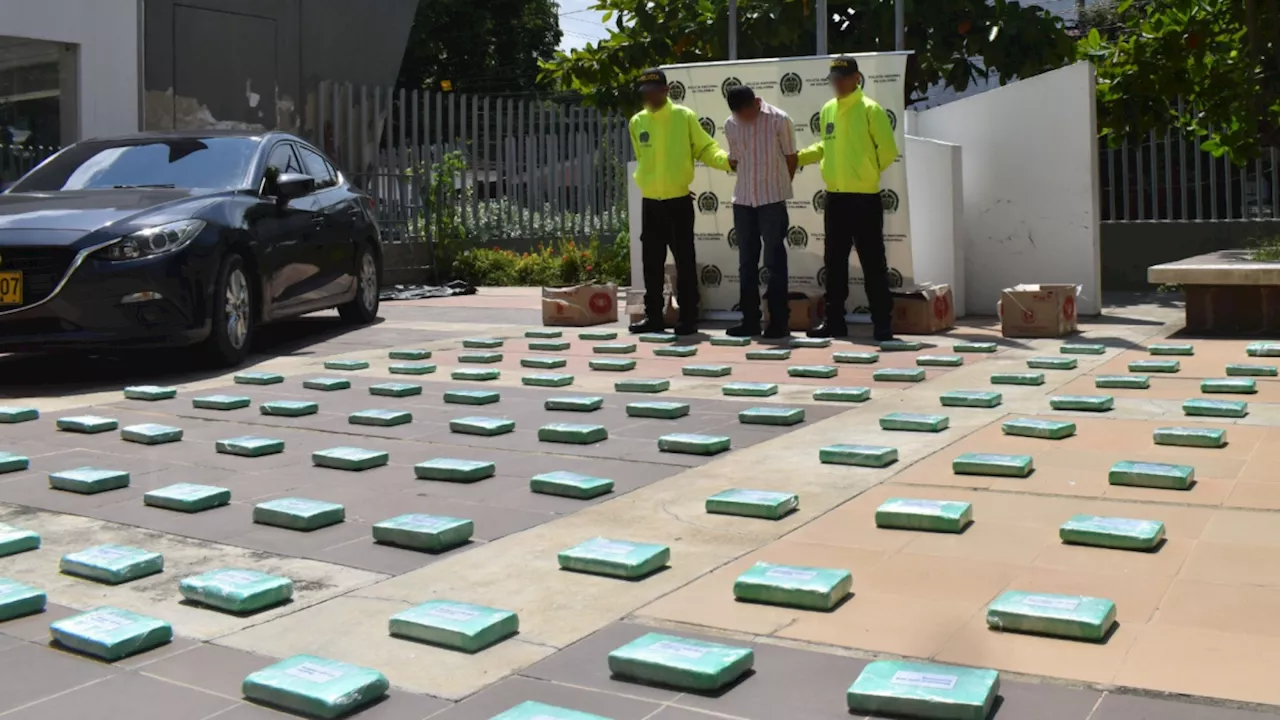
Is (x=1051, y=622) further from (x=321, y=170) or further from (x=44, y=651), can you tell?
A: (x=321, y=170)

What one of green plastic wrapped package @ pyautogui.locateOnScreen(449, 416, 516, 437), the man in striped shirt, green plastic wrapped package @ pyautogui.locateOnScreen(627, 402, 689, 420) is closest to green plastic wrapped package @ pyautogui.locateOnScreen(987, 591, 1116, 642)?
green plastic wrapped package @ pyautogui.locateOnScreen(449, 416, 516, 437)

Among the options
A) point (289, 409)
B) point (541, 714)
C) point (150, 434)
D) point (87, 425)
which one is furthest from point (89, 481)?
point (541, 714)

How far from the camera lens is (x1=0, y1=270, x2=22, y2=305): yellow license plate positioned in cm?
838

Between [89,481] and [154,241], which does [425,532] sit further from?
[154,241]

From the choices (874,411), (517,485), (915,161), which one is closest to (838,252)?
(915,161)

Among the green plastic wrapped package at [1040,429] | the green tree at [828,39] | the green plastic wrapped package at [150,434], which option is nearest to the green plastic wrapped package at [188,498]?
the green plastic wrapped package at [150,434]

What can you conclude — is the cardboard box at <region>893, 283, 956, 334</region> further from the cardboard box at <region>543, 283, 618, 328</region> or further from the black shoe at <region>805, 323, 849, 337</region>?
the cardboard box at <region>543, 283, 618, 328</region>

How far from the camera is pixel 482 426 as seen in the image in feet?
21.5

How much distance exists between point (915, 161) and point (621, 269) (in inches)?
252

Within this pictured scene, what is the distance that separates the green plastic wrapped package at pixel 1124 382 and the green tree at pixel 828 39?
24.9ft

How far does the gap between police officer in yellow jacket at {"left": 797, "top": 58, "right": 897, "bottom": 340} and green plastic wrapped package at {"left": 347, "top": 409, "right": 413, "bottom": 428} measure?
4.38 meters

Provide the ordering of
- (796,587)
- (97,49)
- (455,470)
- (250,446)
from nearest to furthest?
(796,587), (455,470), (250,446), (97,49)

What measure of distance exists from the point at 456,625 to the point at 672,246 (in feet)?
25.6

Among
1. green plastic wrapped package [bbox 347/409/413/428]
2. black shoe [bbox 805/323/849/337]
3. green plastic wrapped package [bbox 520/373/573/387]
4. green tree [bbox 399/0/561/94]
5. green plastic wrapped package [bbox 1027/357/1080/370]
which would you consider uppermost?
green tree [bbox 399/0/561/94]
